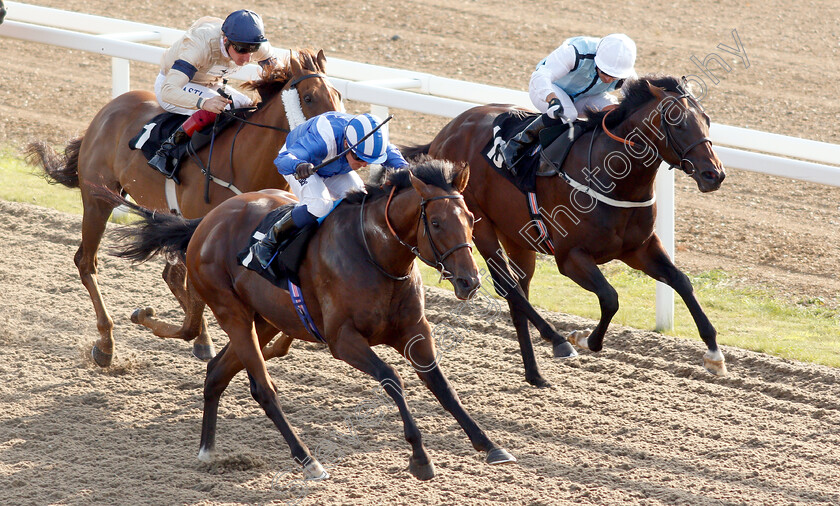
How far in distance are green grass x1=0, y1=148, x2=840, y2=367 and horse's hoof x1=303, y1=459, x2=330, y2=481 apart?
8.05ft

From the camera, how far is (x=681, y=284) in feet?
17.3

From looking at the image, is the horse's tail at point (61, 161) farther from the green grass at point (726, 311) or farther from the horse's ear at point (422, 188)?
the horse's ear at point (422, 188)

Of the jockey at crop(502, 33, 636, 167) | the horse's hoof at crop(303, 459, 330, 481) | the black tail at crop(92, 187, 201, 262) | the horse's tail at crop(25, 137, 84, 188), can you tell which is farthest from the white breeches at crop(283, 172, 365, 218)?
the horse's tail at crop(25, 137, 84, 188)

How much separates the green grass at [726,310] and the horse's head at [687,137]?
1488mm

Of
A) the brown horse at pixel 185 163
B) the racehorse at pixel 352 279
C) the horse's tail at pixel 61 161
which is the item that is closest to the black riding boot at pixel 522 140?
the brown horse at pixel 185 163

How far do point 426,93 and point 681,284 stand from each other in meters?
3.35

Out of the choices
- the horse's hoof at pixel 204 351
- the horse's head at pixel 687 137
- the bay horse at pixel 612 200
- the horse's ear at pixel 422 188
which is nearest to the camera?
the horse's ear at pixel 422 188

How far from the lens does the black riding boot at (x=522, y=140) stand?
567cm

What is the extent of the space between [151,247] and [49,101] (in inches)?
282

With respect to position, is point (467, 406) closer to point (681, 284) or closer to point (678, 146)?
point (681, 284)

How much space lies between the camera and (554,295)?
278 inches

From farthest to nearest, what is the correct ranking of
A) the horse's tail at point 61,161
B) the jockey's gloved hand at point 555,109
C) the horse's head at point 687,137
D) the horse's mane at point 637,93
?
the horse's tail at point 61,161 → the jockey's gloved hand at point 555,109 → the horse's mane at point 637,93 → the horse's head at point 687,137

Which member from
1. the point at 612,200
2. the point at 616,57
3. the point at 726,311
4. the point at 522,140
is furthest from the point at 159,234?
the point at 726,311

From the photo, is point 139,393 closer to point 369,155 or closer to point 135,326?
point 135,326
